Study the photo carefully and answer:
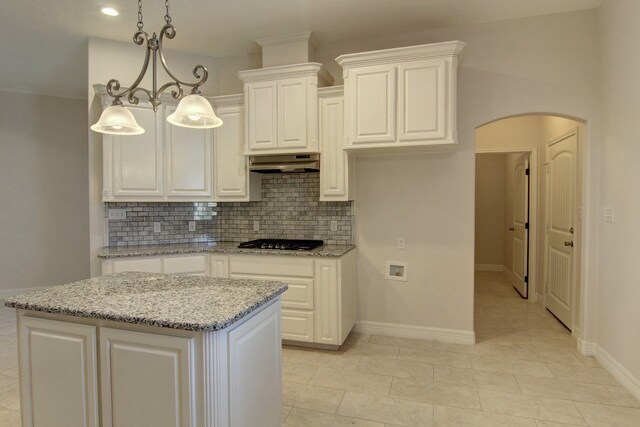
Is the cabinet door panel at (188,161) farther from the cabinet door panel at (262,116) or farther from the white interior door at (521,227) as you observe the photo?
the white interior door at (521,227)

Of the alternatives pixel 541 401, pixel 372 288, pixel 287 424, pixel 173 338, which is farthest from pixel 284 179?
pixel 541 401

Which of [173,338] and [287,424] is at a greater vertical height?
[173,338]

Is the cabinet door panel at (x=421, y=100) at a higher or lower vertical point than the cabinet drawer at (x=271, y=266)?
higher

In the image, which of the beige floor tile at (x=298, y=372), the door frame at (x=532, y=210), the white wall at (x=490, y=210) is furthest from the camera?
the white wall at (x=490, y=210)

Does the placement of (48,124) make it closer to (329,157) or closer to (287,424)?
Result: (329,157)

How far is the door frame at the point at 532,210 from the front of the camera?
4684 millimetres

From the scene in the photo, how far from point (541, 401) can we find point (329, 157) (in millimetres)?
2476

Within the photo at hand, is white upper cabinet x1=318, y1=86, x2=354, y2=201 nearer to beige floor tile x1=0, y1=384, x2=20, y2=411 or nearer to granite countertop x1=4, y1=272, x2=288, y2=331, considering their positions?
granite countertop x1=4, y1=272, x2=288, y2=331

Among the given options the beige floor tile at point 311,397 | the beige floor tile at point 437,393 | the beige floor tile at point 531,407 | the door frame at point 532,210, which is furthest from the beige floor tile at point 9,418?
the door frame at point 532,210

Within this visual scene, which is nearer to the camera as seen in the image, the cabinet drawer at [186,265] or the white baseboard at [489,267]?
the cabinet drawer at [186,265]

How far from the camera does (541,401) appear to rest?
2385mm

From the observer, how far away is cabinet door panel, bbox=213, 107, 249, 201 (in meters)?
3.62

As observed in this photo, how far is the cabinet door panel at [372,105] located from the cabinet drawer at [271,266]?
119cm

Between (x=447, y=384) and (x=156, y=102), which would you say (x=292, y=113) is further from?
(x=447, y=384)
